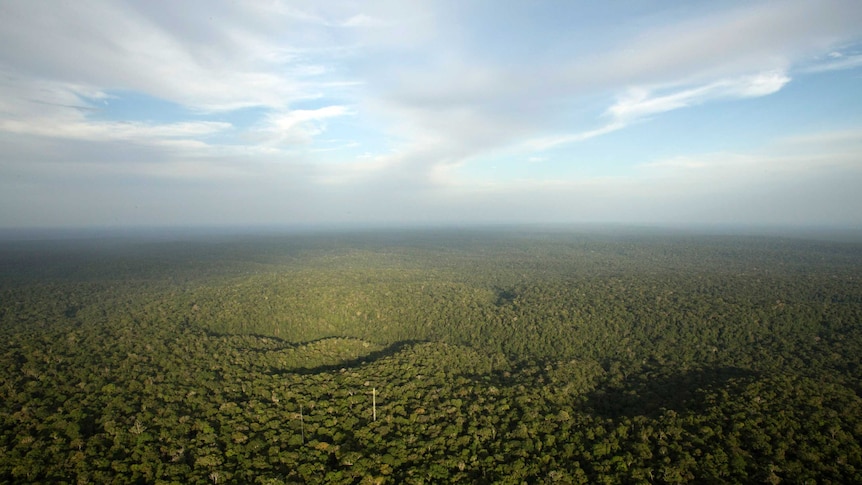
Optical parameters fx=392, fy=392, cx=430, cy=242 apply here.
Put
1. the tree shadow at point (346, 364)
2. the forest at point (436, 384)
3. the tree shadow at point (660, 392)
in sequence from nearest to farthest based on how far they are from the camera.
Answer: the forest at point (436, 384)
the tree shadow at point (660, 392)
the tree shadow at point (346, 364)

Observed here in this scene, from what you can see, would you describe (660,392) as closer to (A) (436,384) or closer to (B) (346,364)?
(A) (436,384)

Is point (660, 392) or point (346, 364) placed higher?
point (660, 392)

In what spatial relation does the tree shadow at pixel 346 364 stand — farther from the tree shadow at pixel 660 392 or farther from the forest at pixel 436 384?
the tree shadow at pixel 660 392

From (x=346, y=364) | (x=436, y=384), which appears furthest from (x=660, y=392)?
(x=346, y=364)

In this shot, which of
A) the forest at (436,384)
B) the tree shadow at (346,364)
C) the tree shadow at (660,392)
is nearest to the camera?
the forest at (436,384)

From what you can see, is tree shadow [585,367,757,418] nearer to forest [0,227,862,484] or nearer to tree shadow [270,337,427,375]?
forest [0,227,862,484]

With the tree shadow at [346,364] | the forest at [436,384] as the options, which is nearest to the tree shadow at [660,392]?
the forest at [436,384]

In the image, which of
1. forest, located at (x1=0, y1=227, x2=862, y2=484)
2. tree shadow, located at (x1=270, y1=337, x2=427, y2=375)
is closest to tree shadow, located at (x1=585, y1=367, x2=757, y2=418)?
forest, located at (x1=0, y1=227, x2=862, y2=484)
